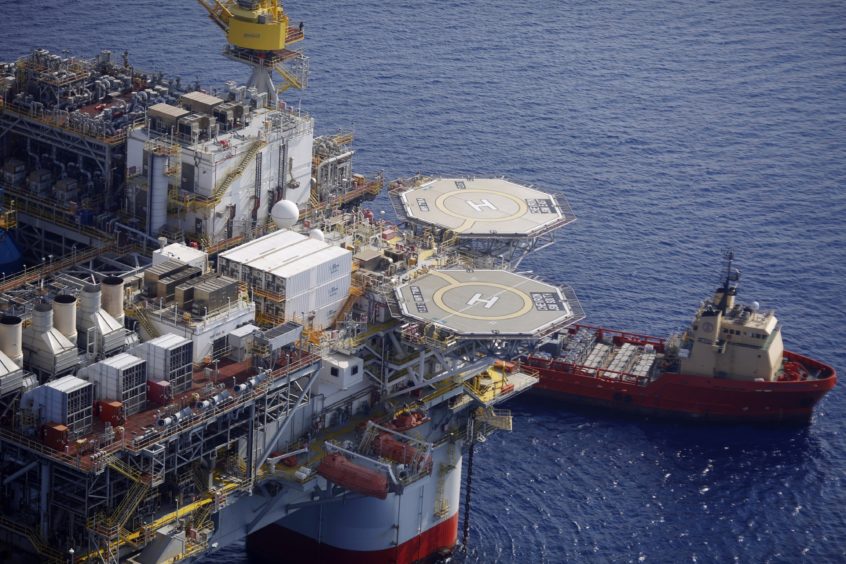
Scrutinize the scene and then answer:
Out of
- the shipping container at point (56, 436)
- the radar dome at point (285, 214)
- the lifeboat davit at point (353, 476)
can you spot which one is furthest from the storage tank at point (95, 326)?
the radar dome at point (285, 214)

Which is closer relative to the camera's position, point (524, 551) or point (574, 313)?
point (574, 313)

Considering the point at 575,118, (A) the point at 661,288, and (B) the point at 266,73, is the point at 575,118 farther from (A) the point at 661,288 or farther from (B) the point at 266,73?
(B) the point at 266,73

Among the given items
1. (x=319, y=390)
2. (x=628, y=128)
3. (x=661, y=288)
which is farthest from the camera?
(x=628, y=128)

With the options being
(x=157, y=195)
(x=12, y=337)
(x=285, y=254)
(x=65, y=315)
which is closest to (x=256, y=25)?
(x=157, y=195)

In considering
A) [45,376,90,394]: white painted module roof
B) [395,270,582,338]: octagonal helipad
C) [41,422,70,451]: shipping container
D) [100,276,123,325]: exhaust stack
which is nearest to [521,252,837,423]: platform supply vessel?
[395,270,582,338]: octagonal helipad

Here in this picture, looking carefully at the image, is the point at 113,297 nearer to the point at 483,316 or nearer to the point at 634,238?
the point at 483,316

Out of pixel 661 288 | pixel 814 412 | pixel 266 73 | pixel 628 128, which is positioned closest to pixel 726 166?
pixel 628 128

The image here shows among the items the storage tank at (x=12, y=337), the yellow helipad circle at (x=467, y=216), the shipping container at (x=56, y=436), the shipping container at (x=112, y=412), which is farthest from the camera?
the yellow helipad circle at (x=467, y=216)

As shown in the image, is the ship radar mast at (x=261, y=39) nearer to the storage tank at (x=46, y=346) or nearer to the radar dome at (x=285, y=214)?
the radar dome at (x=285, y=214)
